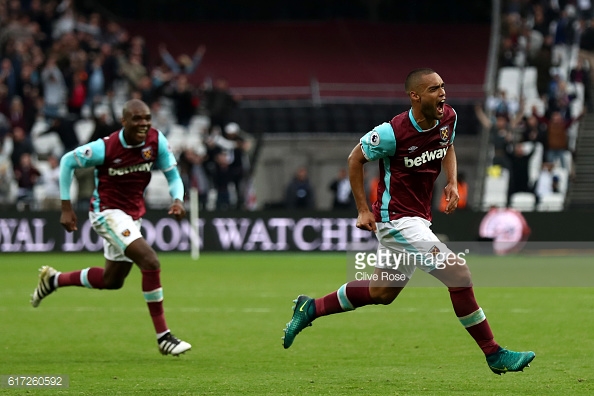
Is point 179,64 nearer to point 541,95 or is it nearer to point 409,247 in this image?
point 541,95

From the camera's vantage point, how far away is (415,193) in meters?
8.67

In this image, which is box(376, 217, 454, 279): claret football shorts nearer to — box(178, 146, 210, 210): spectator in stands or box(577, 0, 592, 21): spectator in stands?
box(178, 146, 210, 210): spectator in stands

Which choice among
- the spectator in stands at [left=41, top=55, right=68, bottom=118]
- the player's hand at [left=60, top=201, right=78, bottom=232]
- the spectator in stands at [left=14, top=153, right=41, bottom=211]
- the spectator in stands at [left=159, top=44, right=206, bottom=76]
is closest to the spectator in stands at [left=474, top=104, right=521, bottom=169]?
the spectator in stands at [left=159, top=44, right=206, bottom=76]

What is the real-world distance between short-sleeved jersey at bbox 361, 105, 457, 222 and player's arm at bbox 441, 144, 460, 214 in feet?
0.23

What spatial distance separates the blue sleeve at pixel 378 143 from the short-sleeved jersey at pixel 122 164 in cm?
293

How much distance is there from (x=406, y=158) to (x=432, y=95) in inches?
19.4

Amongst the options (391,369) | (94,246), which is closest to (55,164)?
(94,246)

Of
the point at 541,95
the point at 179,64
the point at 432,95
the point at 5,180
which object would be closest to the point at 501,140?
the point at 541,95

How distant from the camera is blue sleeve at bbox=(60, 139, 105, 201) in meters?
10.6

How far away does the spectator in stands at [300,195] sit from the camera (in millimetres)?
24922

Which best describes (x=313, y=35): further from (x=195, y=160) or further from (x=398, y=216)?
(x=398, y=216)

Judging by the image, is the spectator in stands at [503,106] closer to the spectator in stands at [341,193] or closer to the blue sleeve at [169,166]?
the spectator in stands at [341,193]

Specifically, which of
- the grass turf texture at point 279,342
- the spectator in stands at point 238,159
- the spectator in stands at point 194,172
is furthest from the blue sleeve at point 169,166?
the spectator in stands at point 194,172

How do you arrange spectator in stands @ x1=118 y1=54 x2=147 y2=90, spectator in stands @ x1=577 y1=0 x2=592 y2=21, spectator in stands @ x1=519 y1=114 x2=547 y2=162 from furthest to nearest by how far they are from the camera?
1. spectator in stands @ x1=577 y1=0 x2=592 y2=21
2. spectator in stands @ x1=118 y1=54 x2=147 y2=90
3. spectator in stands @ x1=519 y1=114 x2=547 y2=162
